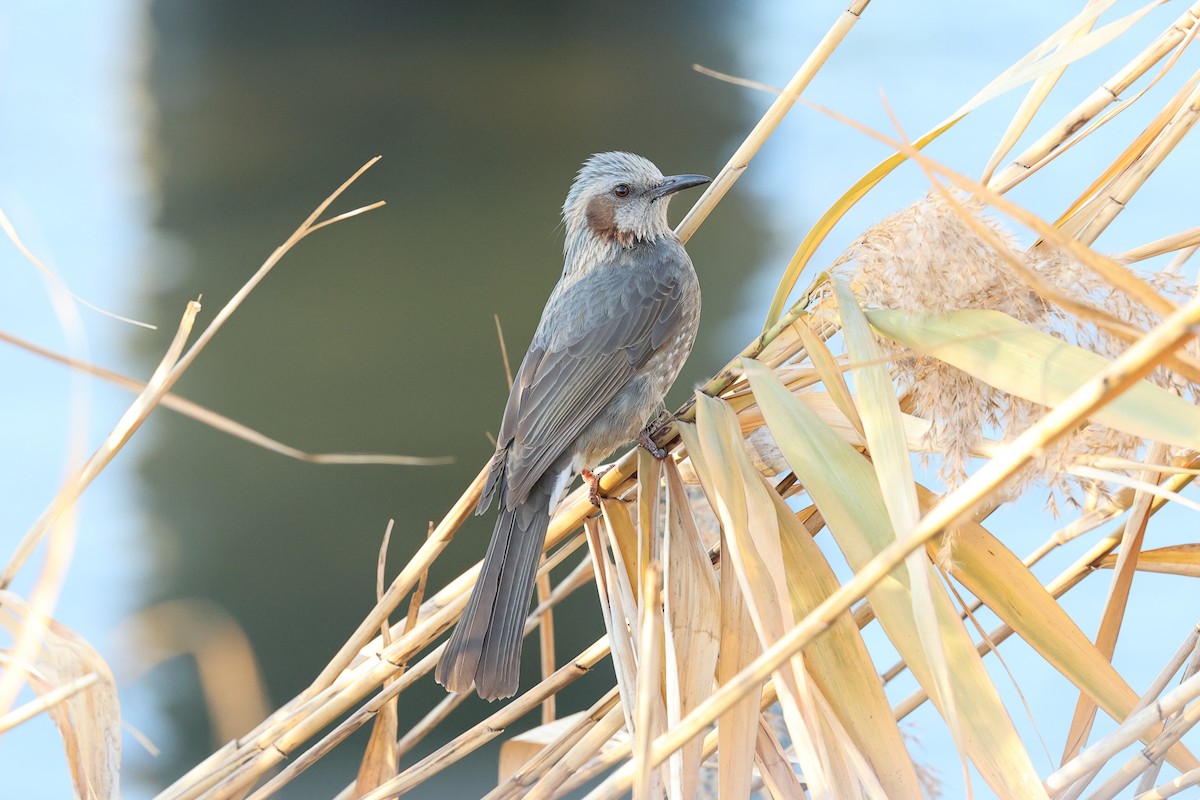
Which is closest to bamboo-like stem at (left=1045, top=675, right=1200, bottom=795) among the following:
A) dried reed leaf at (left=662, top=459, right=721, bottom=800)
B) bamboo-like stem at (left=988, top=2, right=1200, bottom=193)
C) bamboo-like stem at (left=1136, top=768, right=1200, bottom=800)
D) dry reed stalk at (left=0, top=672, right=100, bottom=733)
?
bamboo-like stem at (left=1136, top=768, right=1200, bottom=800)

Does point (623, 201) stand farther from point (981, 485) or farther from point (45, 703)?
point (981, 485)

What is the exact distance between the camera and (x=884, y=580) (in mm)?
1001

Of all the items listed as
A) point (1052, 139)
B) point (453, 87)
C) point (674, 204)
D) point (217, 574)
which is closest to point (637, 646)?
point (1052, 139)

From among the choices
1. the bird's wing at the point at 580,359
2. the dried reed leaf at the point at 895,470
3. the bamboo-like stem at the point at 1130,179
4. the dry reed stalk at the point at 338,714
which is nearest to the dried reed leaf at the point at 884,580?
the dried reed leaf at the point at 895,470

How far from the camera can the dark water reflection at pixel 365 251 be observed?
11.9ft

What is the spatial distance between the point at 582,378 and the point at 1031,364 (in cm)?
120

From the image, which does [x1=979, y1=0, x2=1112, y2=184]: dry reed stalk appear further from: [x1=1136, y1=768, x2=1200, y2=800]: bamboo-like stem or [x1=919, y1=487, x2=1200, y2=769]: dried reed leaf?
[x1=1136, y1=768, x2=1200, y2=800]: bamboo-like stem

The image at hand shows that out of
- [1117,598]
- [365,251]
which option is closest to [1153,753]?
→ [1117,598]

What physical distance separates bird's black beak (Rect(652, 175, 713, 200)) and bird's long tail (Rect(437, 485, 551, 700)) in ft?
3.35

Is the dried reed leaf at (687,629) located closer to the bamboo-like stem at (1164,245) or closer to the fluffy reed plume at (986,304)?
the fluffy reed plume at (986,304)

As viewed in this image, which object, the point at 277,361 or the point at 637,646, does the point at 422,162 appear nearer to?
the point at 277,361

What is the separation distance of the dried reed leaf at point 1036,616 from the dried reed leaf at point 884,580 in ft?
0.29

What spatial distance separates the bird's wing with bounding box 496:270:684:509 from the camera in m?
1.95

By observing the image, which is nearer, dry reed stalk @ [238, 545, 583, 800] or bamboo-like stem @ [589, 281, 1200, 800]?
bamboo-like stem @ [589, 281, 1200, 800]
